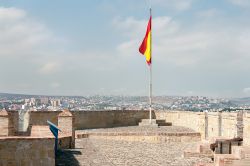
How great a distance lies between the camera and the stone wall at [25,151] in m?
8.73

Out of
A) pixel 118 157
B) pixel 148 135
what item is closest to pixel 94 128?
pixel 148 135

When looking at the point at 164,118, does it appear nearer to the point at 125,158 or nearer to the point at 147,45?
the point at 147,45

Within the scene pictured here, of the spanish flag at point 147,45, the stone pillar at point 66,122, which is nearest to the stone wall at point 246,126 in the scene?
the stone pillar at point 66,122

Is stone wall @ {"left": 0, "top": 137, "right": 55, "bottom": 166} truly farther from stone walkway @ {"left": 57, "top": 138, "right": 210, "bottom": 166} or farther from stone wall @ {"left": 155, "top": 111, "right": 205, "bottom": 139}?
stone wall @ {"left": 155, "top": 111, "right": 205, "bottom": 139}

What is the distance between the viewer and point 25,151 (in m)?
8.81

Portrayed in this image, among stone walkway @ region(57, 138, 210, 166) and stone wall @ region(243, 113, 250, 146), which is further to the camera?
stone wall @ region(243, 113, 250, 146)

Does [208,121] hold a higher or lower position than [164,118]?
higher

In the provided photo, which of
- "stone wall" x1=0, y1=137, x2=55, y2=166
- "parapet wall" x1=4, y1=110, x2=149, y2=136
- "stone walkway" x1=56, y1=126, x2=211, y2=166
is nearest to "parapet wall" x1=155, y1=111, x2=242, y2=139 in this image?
"parapet wall" x1=4, y1=110, x2=149, y2=136

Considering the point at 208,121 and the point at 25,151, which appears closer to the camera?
the point at 25,151

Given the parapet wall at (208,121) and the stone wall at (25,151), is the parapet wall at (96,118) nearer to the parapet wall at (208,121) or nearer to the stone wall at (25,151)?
the parapet wall at (208,121)

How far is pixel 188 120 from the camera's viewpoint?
26375 mm

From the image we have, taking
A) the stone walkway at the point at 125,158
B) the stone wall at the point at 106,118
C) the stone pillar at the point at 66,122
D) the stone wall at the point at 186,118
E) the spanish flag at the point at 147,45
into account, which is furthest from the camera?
the spanish flag at the point at 147,45

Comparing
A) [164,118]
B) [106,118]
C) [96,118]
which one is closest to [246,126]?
[96,118]

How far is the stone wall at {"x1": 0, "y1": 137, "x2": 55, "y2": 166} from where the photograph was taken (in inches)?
344
